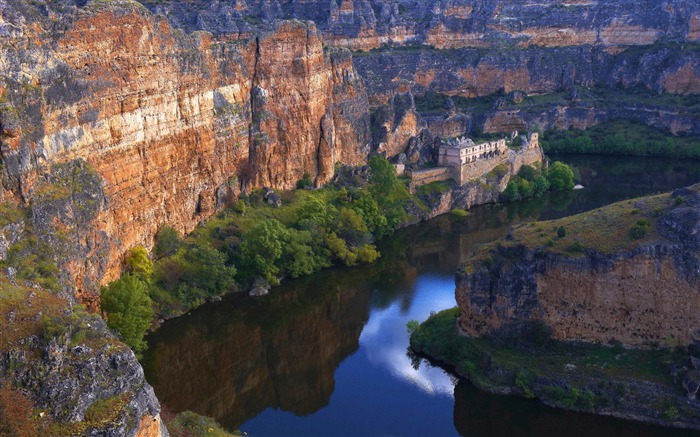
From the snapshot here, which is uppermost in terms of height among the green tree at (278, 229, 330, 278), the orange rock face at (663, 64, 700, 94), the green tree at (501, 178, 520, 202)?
the orange rock face at (663, 64, 700, 94)

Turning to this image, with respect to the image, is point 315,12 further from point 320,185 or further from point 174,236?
point 174,236

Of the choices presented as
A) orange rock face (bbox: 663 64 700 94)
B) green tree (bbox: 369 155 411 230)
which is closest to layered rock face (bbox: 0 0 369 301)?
green tree (bbox: 369 155 411 230)

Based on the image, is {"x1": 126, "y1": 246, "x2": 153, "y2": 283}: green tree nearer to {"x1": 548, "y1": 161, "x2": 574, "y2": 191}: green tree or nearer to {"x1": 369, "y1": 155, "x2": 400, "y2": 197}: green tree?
{"x1": 369, "y1": 155, "x2": 400, "y2": 197}: green tree

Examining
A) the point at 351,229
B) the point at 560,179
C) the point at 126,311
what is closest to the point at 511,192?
the point at 560,179

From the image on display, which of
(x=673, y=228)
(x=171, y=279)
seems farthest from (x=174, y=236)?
(x=673, y=228)

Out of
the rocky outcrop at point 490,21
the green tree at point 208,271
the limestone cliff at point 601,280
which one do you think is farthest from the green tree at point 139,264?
the rocky outcrop at point 490,21

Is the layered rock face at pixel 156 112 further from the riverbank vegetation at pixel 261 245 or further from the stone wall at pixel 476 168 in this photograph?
the stone wall at pixel 476 168
